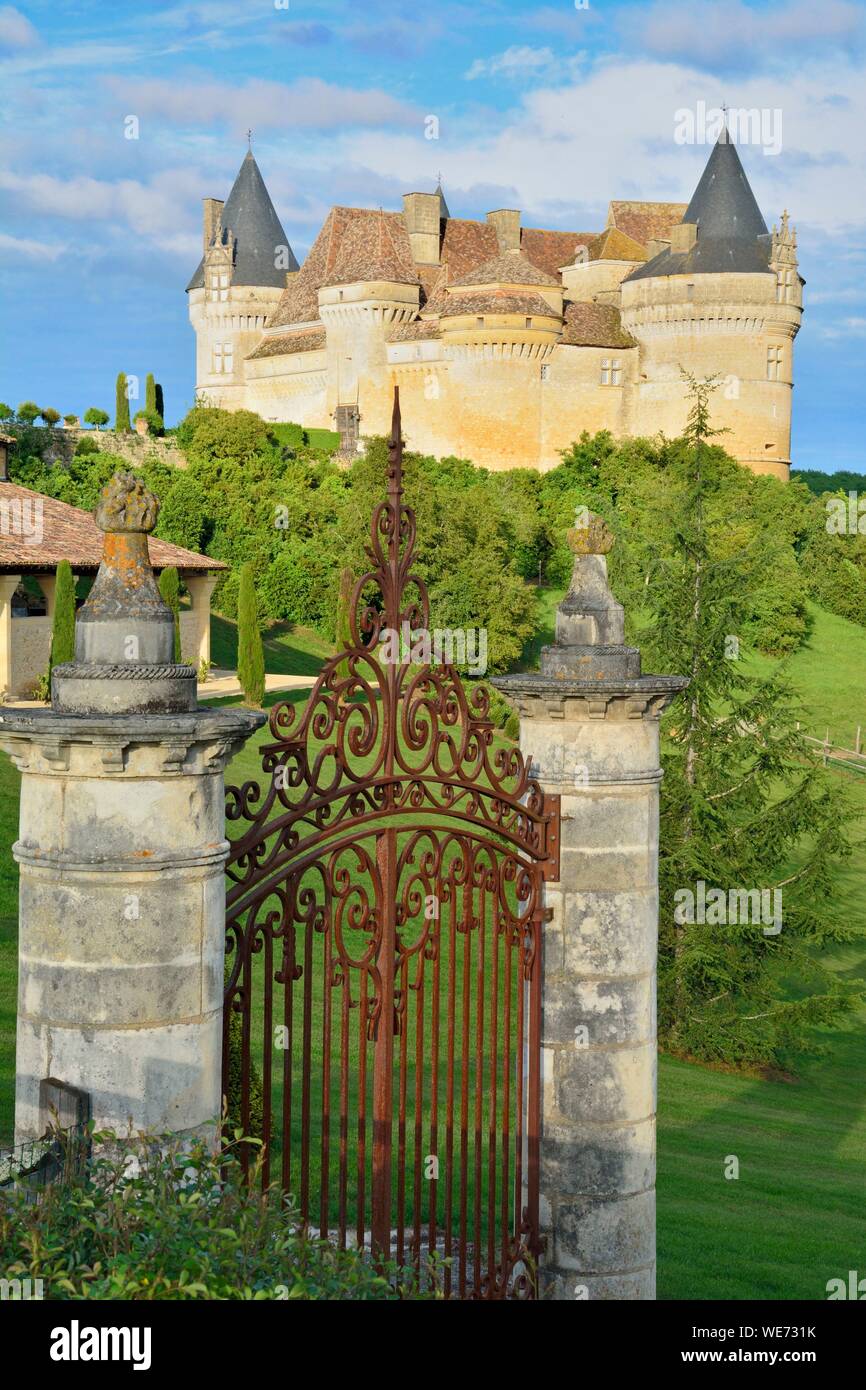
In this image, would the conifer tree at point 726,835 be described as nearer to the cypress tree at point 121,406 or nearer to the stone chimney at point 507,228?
the cypress tree at point 121,406

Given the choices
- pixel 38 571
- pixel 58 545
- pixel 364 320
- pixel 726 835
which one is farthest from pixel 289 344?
pixel 726 835

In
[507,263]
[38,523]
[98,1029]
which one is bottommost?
[98,1029]

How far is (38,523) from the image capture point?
1390 inches

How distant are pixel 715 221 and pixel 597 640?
66309mm

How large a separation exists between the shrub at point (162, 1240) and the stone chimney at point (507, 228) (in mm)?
72914

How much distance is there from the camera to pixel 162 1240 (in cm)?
499

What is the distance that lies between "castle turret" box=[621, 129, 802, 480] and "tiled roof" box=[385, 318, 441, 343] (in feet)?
29.4

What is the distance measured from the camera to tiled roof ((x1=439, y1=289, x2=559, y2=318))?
68688 millimetres

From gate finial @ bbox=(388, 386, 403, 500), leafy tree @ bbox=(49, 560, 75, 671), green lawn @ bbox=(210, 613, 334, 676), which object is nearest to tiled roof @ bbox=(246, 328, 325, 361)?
green lawn @ bbox=(210, 613, 334, 676)

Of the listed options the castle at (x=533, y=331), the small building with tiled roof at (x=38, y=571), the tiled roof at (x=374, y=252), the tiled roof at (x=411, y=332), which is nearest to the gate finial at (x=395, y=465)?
the small building with tiled roof at (x=38, y=571)

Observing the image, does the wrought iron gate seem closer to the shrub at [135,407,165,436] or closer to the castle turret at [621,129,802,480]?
the shrub at [135,407,165,436]

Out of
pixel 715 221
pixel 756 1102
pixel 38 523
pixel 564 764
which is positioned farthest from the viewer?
pixel 715 221
